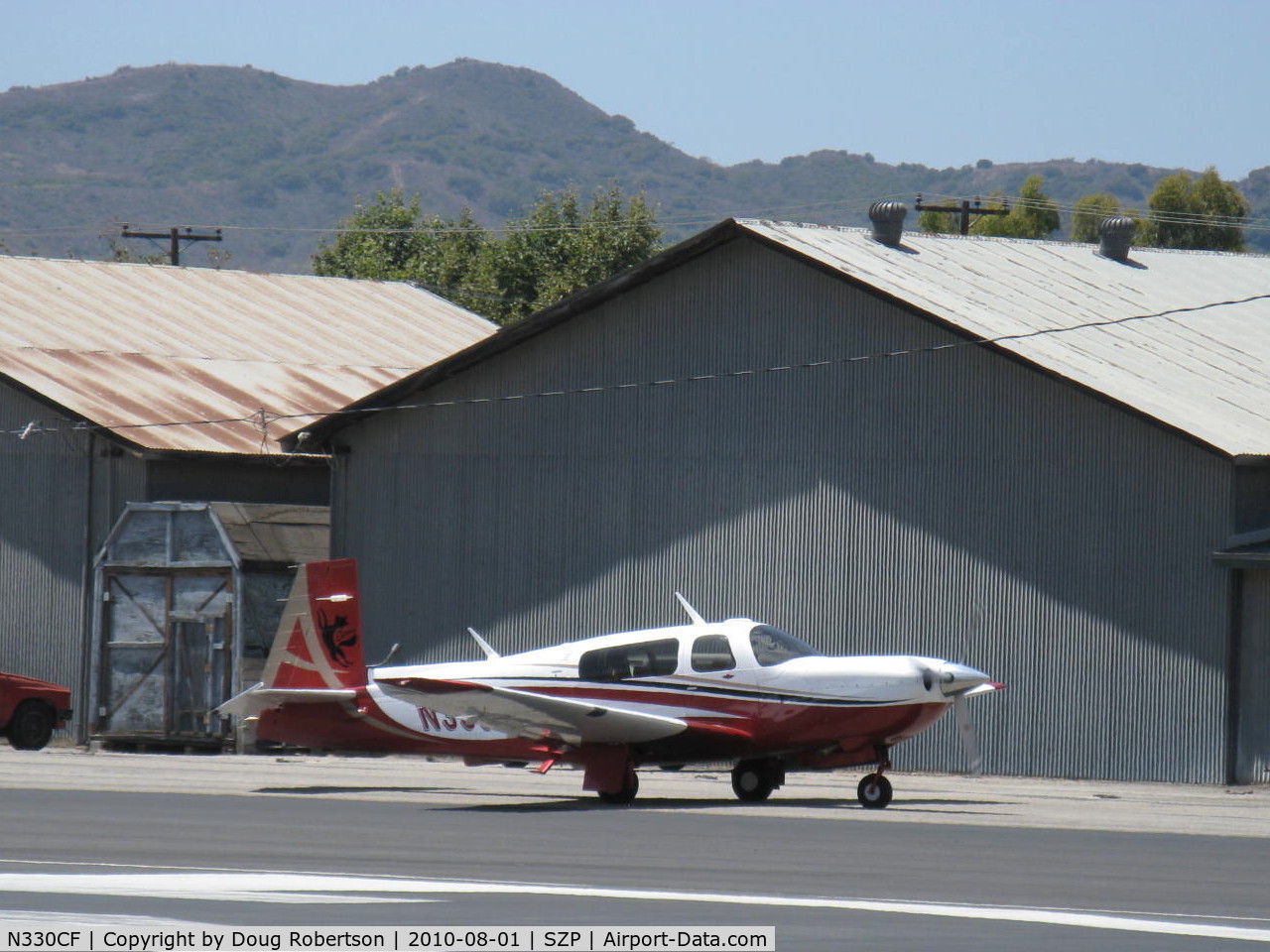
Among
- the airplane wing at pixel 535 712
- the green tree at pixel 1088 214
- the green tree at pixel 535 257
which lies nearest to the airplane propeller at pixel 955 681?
the airplane wing at pixel 535 712

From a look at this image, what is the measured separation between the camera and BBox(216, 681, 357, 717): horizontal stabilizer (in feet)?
78.2

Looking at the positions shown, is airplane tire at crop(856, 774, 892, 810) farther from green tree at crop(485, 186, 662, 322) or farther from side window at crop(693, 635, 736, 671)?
green tree at crop(485, 186, 662, 322)

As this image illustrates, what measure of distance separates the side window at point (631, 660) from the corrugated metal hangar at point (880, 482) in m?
6.60

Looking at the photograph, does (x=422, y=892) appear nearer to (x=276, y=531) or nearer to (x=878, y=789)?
(x=878, y=789)

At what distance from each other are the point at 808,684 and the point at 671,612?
28.1 ft

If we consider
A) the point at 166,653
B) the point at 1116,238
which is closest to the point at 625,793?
the point at 166,653

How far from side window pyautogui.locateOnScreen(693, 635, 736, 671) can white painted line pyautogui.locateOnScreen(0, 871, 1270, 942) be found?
345 inches

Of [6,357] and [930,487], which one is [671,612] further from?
[6,357]

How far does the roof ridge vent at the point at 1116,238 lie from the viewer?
3747 centimetres

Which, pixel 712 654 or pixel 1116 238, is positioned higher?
pixel 1116 238

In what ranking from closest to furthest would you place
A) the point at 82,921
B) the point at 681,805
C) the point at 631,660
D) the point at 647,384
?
the point at 82,921, the point at 681,805, the point at 631,660, the point at 647,384

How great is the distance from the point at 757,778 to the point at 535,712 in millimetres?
2885

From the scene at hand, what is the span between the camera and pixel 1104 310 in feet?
108
